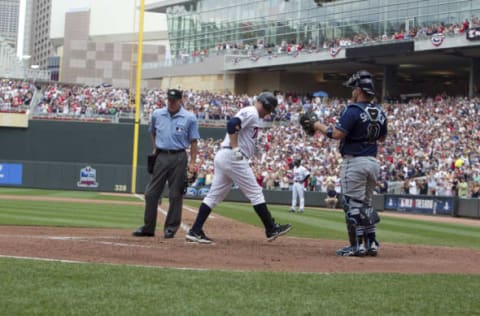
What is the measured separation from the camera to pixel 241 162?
967 cm

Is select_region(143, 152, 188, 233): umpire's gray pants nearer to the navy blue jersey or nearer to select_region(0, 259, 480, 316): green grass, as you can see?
the navy blue jersey

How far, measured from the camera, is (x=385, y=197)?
3102 cm

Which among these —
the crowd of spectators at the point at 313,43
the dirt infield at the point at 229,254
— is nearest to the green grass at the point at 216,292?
the dirt infield at the point at 229,254

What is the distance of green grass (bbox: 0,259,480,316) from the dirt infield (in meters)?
0.65

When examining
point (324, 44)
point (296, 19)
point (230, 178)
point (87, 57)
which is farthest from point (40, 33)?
point (230, 178)

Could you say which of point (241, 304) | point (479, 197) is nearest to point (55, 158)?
point (479, 197)

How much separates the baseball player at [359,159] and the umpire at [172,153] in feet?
6.82

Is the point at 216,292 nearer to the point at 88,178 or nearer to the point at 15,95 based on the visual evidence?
the point at 88,178

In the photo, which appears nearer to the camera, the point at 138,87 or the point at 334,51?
the point at 138,87

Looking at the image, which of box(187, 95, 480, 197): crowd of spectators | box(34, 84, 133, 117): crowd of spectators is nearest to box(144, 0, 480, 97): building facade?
box(187, 95, 480, 197): crowd of spectators

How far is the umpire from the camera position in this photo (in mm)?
10500

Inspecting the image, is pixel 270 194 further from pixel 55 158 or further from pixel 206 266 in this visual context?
pixel 206 266

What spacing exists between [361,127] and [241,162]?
156 cm

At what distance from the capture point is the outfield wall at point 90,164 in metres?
30.2
